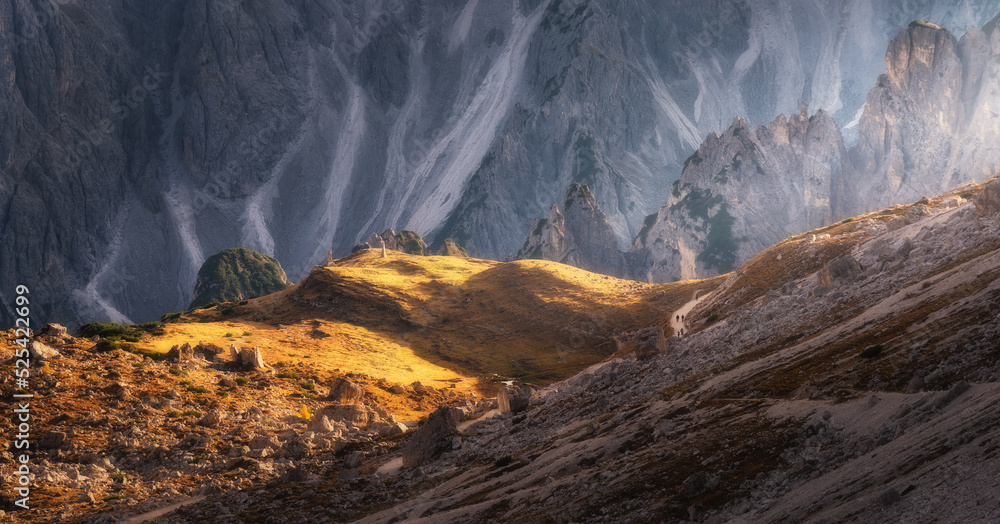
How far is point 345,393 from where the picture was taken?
58531 mm

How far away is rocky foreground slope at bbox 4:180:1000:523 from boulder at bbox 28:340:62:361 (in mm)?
1658

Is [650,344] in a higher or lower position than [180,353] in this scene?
lower

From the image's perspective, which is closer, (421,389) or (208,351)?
(208,351)

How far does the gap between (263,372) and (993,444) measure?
5465cm

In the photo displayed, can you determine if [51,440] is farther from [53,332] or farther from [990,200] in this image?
[990,200]

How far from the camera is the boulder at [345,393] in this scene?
58281 millimetres

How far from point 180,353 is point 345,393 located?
45.0ft

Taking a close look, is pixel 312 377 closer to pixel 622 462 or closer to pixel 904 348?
pixel 622 462

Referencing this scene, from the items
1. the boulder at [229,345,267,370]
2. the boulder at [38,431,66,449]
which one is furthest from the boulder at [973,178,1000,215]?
the boulder at [229,345,267,370]

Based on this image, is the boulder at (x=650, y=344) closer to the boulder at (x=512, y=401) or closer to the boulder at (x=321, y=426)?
the boulder at (x=512, y=401)

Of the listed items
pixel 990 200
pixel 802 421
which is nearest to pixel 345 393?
pixel 802 421

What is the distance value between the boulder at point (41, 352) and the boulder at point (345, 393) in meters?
20.2

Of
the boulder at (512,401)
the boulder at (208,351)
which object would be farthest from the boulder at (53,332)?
the boulder at (512,401)

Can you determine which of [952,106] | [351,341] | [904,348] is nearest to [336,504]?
[904,348]
